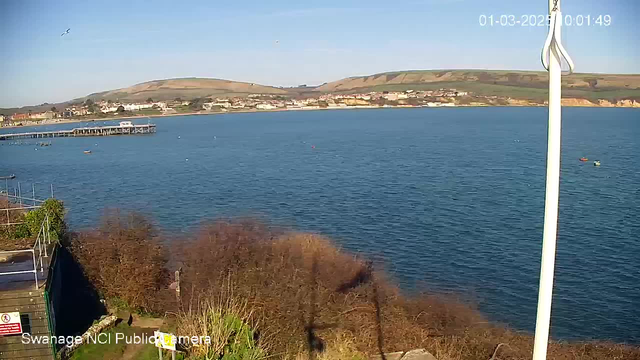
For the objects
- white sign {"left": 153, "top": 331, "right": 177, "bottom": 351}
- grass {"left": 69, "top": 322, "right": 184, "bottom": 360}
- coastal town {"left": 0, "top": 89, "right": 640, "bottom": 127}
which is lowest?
grass {"left": 69, "top": 322, "right": 184, "bottom": 360}

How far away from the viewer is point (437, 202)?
32.8 metres

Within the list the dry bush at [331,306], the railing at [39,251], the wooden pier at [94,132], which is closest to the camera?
the railing at [39,251]

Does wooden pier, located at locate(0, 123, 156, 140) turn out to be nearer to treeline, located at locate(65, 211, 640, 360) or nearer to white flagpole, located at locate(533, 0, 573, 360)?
treeline, located at locate(65, 211, 640, 360)

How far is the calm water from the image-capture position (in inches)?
818

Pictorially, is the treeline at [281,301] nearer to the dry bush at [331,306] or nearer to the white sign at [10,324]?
the dry bush at [331,306]

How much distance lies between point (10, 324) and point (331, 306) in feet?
23.4

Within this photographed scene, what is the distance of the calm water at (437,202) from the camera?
20.8 meters

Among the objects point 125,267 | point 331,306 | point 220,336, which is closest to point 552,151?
point 220,336

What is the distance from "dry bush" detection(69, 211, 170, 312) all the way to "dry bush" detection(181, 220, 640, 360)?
0.91 metres

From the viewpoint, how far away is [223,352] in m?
8.69

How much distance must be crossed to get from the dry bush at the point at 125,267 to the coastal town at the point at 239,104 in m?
131

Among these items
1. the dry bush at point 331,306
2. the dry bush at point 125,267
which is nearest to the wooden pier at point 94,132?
the dry bush at point 331,306

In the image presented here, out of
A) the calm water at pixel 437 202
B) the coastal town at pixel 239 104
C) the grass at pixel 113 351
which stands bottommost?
the calm water at pixel 437 202

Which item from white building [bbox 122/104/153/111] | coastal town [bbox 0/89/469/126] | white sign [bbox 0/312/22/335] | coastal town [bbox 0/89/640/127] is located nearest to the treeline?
white sign [bbox 0/312/22/335]
